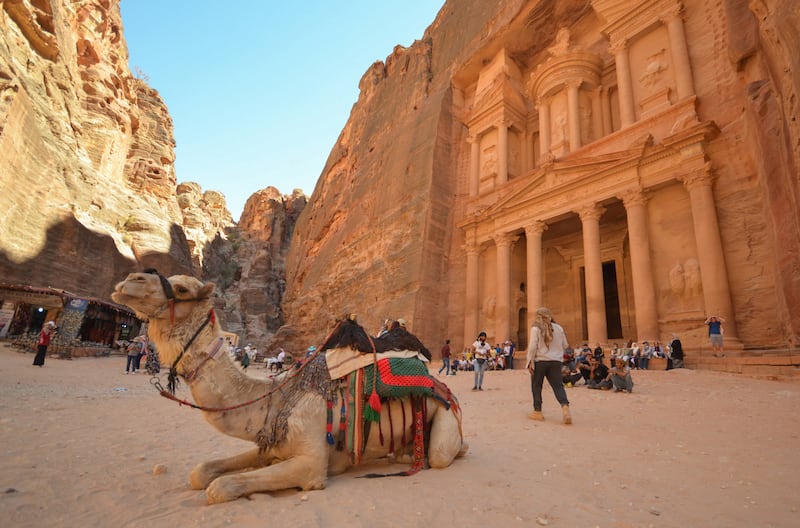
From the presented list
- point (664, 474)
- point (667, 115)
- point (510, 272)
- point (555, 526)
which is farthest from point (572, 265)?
point (555, 526)

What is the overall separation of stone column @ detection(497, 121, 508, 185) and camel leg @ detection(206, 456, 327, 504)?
21.7m

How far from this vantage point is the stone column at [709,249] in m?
13.0

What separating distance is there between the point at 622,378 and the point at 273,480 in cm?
773

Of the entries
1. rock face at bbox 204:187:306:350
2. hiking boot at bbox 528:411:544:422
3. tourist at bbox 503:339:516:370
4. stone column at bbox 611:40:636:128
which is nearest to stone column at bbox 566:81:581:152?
stone column at bbox 611:40:636:128

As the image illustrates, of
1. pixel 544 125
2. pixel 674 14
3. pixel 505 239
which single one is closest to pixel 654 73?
pixel 674 14

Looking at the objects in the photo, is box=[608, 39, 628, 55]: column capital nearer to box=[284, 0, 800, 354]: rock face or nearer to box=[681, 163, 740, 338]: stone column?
box=[284, 0, 800, 354]: rock face

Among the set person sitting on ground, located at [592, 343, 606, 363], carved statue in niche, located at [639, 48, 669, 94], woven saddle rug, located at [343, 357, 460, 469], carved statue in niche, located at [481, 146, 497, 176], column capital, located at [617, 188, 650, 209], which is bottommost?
woven saddle rug, located at [343, 357, 460, 469]

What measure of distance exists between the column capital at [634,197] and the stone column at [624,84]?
149 inches

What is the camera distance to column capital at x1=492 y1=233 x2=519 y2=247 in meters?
20.8

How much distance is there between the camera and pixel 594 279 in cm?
1661

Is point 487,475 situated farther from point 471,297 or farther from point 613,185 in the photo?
point 471,297

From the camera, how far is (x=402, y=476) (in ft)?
10.7

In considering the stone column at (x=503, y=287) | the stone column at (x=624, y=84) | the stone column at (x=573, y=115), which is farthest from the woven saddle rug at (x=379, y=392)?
the stone column at (x=573, y=115)

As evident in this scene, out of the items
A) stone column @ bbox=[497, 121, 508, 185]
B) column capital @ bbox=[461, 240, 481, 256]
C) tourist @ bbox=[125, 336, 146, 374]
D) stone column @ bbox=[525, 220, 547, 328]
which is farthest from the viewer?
stone column @ bbox=[497, 121, 508, 185]
